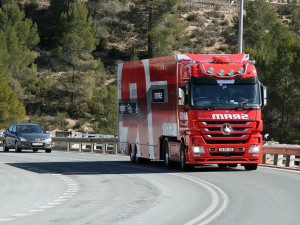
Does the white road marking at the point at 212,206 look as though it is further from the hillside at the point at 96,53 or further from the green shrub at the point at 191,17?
the green shrub at the point at 191,17

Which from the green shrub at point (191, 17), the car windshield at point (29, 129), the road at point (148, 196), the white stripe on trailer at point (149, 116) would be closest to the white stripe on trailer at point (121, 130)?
the white stripe on trailer at point (149, 116)

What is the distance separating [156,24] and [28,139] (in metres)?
59.0

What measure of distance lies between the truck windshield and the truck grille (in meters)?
0.50

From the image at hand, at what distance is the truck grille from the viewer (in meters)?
22.1

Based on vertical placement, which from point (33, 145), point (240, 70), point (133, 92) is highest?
point (240, 70)

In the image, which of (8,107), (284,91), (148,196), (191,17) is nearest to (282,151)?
(148,196)

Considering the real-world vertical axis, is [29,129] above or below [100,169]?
above

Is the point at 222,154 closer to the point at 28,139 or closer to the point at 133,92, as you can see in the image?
the point at 133,92

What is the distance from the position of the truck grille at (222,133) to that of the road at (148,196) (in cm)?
99

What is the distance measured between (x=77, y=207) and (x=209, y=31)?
11587 cm

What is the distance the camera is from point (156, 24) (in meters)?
96.2

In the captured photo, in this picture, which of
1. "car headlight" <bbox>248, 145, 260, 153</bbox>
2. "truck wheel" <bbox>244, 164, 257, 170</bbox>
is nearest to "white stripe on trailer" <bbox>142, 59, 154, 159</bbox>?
"truck wheel" <bbox>244, 164, 257, 170</bbox>

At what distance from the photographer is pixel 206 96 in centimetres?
2222

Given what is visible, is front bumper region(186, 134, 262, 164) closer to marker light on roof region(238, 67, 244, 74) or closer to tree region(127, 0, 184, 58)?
marker light on roof region(238, 67, 244, 74)
